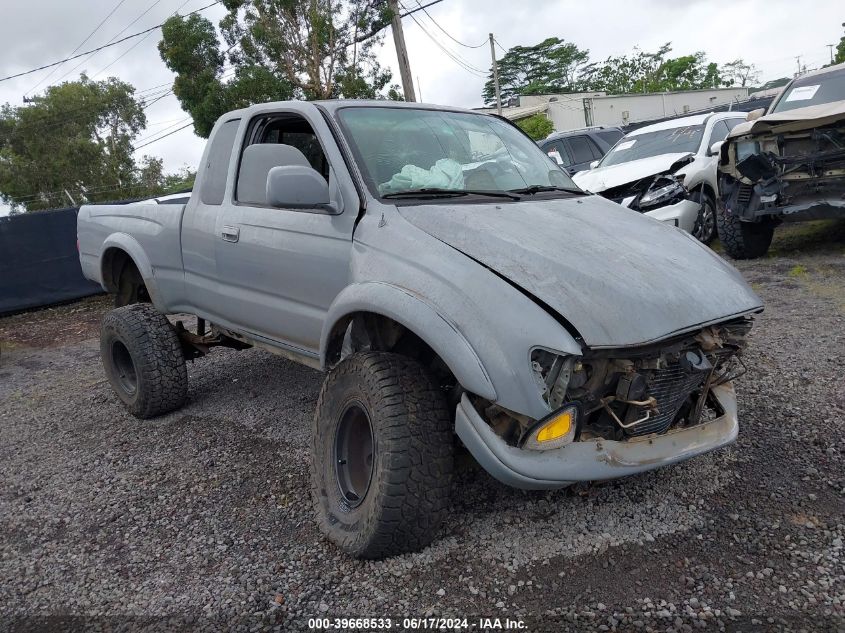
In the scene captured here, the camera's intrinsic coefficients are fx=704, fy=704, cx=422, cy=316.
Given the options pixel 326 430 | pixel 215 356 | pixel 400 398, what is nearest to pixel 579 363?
pixel 400 398

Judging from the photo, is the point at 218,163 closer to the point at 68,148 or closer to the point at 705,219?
A: the point at 705,219

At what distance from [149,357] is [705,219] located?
676 centimetres

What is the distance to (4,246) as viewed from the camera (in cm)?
1103

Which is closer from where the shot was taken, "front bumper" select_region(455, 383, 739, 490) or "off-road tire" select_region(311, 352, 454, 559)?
"front bumper" select_region(455, 383, 739, 490)

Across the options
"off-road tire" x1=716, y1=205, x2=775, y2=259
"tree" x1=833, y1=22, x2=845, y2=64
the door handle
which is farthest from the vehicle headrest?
"tree" x1=833, y1=22, x2=845, y2=64

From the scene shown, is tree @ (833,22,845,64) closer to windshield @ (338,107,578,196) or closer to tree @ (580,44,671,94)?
tree @ (580,44,671,94)

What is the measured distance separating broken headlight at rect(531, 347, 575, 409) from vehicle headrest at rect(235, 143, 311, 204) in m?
1.74

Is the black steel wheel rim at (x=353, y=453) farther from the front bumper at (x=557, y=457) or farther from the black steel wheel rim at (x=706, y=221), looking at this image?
the black steel wheel rim at (x=706, y=221)

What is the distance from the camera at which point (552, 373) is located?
2.51m

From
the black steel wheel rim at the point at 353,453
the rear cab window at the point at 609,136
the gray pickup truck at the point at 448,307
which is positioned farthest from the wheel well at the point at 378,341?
the rear cab window at the point at 609,136

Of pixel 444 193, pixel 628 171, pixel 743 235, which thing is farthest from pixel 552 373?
pixel 628 171

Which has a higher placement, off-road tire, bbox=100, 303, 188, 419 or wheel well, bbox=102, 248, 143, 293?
wheel well, bbox=102, 248, 143, 293

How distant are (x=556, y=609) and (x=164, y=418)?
340cm

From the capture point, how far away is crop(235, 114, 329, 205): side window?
3.74m
